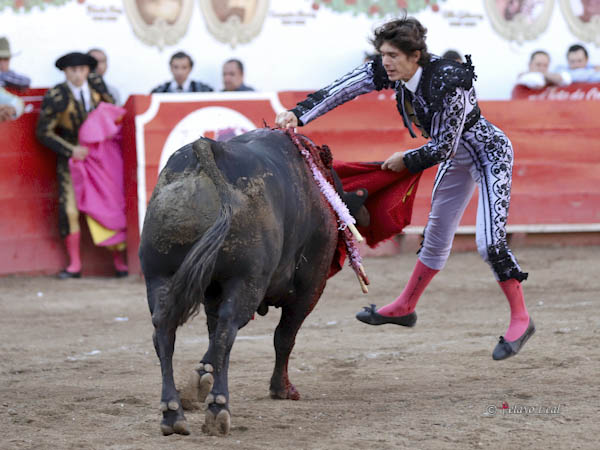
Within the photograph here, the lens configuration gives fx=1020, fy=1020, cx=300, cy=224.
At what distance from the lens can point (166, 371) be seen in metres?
3.26

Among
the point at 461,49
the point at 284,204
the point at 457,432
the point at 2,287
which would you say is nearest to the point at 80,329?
the point at 2,287

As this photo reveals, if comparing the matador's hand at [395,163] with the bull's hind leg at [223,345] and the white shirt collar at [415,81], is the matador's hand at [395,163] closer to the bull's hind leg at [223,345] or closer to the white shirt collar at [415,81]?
the white shirt collar at [415,81]

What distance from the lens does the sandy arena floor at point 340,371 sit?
338cm

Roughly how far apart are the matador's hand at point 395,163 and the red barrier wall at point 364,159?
3.29 meters

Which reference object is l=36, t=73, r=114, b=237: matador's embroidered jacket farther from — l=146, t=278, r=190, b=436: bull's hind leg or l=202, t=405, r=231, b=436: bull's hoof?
l=202, t=405, r=231, b=436: bull's hoof

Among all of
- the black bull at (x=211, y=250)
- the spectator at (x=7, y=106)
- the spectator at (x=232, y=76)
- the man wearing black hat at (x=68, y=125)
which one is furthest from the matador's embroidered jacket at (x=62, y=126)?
the black bull at (x=211, y=250)

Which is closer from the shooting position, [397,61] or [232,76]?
[397,61]

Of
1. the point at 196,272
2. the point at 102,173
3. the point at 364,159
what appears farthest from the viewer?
the point at 364,159

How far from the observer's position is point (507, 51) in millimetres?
9508

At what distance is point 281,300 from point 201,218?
35.9 inches

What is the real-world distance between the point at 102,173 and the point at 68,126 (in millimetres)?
422

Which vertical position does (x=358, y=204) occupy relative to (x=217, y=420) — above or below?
above

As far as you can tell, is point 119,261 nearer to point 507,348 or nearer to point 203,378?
point 507,348

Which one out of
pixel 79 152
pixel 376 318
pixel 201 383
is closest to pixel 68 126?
pixel 79 152
